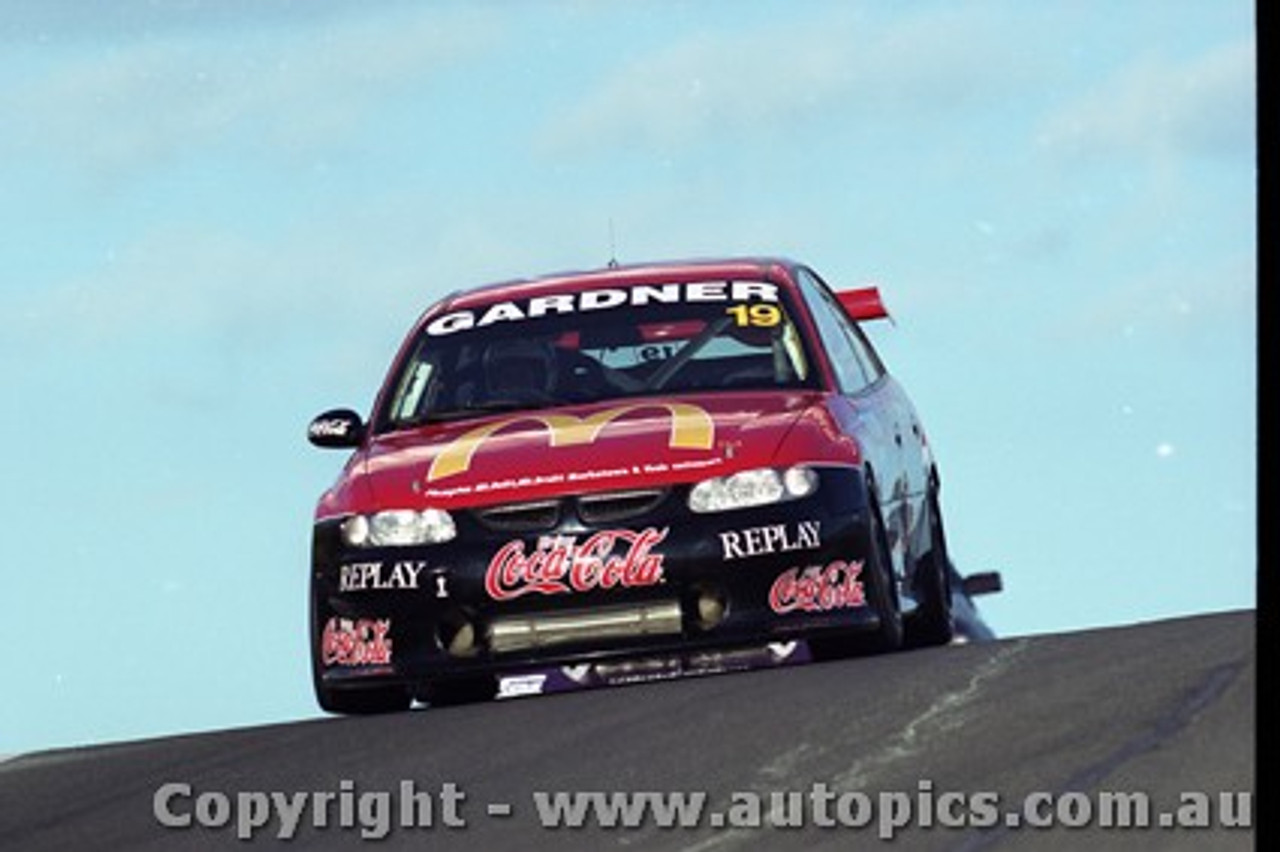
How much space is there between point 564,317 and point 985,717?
430 cm

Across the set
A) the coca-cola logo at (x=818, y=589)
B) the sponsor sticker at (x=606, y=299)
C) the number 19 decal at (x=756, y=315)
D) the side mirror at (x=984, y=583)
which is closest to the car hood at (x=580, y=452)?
the coca-cola logo at (x=818, y=589)

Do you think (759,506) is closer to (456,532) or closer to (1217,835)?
(456,532)

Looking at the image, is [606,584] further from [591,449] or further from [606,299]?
[606,299]

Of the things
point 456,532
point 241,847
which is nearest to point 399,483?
point 456,532

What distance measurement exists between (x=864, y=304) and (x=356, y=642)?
3922 millimetres

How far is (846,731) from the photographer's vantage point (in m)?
8.23

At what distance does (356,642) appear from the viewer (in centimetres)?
1109

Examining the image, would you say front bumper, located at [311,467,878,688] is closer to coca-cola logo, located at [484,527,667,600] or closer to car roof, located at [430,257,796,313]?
coca-cola logo, located at [484,527,667,600]

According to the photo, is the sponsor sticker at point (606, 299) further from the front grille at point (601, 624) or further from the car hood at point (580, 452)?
the front grille at point (601, 624)

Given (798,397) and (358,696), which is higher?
(798,397)

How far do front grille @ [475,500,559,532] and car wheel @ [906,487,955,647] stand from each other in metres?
2.23

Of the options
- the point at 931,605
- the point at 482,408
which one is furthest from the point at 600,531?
the point at 931,605

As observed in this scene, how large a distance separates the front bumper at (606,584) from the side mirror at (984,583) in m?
13.2

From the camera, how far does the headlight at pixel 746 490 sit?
1095 centimetres
